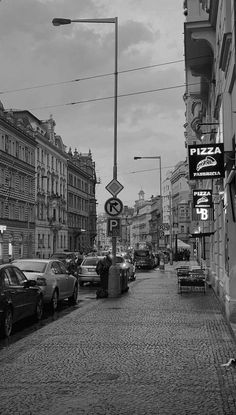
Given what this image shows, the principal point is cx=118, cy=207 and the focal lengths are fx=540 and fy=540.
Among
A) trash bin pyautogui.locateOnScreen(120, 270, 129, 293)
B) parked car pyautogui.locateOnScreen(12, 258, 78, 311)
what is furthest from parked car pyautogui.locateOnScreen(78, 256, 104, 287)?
parked car pyautogui.locateOnScreen(12, 258, 78, 311)

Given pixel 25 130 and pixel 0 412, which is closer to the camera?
pixel 0 412

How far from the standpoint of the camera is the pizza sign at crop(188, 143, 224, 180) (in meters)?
11.5

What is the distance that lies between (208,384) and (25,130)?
67882 millimetres

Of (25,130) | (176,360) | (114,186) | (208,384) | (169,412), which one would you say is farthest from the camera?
(25,130)

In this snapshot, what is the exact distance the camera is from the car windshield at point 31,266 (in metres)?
15.8

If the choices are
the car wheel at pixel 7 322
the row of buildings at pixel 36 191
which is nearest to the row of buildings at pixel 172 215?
the row of buildings at pixel 36 191

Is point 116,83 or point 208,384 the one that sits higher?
point 116,83

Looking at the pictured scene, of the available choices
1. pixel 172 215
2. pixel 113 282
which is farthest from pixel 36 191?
pixel 113 282

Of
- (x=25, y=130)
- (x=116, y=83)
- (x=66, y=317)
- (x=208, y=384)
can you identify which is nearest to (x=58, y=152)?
(x=25, y=130)

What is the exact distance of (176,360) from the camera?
8.33 m

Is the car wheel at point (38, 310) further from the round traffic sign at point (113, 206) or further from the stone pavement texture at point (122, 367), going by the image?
the round traffic sign at point (113, 206)

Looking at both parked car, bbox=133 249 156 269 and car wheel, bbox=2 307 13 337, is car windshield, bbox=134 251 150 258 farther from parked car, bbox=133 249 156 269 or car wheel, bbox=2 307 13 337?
car wheel, bbox=2 307 13 337

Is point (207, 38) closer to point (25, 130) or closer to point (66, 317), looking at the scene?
point (66, 317)

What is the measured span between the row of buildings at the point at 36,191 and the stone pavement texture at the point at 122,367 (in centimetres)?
4047
